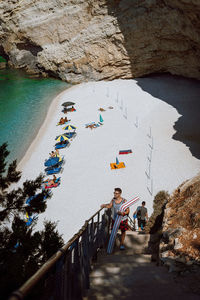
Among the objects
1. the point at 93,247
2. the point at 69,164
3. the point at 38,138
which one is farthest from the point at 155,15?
the point at 93,247

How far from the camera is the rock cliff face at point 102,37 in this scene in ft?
97.5

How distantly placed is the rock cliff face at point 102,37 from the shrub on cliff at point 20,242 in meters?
27.7

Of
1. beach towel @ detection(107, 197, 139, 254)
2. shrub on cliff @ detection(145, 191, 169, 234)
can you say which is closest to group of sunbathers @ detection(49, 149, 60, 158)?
shrub on cliff @ detection(145, 191, 169, 234)

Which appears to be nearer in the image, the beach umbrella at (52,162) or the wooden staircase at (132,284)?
the wooden staircase at (132,284)

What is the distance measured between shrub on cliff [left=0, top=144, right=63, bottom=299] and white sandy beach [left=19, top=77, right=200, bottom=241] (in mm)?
6920

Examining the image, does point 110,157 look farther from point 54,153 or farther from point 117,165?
point 54,153

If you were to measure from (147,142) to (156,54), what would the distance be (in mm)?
20703

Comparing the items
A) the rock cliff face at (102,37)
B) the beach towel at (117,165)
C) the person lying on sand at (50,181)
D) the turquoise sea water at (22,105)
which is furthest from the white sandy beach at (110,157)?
the rock cliff face at (102,37)

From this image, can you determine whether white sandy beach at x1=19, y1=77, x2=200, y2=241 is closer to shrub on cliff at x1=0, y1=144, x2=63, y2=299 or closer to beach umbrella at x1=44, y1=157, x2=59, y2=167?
beach umbrella at x1=44, y1=157, x2=59, y2=167

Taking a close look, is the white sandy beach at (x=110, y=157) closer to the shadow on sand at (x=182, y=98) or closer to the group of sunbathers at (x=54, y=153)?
the group of sunbathers at (x=54, y=153)

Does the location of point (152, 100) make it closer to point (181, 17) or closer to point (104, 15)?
point (181, 17)

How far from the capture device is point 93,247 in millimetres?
5395

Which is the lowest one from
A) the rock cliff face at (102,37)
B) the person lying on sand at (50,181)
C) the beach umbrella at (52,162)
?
the person lying on sand at (50,181)

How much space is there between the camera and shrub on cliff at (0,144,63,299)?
281 cm
